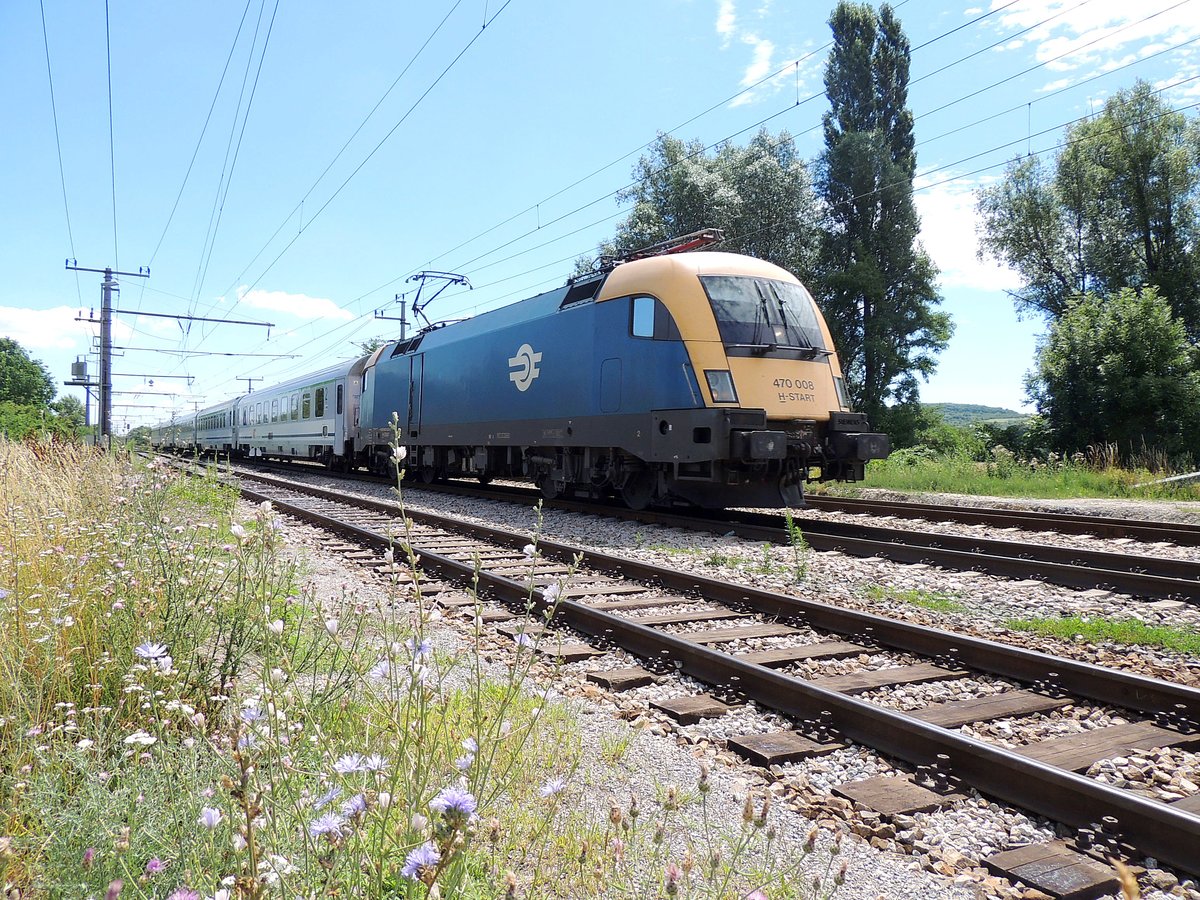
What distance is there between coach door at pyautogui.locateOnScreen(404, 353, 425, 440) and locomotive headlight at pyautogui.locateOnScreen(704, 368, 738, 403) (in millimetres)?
9169

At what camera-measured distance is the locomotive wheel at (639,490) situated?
11.0m

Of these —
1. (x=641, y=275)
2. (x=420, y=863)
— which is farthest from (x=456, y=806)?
(x=641, y=275)

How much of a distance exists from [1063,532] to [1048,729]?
7.16 metres

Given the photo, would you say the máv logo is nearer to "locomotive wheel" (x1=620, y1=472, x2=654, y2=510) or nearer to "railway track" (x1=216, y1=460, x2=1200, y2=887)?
"locomotive wheel" (x1=620, y1=472, x2=654, y2=510)

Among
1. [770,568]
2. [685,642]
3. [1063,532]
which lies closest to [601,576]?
[770,568]

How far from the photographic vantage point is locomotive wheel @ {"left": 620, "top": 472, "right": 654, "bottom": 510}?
11031mm

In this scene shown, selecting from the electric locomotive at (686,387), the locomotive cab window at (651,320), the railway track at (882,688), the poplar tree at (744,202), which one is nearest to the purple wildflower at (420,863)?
the railway track at (882,688)

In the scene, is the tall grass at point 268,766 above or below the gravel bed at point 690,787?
above

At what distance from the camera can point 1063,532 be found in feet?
31.7

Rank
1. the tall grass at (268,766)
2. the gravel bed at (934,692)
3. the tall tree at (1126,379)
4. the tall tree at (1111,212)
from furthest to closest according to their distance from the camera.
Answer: the tall tree at (1111,212) < the tall tree at (1126,379) < the gravel bed at (934,692) < the tall grass at (268,766)

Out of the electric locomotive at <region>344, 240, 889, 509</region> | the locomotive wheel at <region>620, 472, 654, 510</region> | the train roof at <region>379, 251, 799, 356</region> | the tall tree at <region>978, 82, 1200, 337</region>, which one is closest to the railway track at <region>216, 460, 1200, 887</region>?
the electric locomotive at <region>344, 240, 889, 509</region>

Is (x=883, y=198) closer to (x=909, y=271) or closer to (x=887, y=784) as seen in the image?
(x=909, y=271)

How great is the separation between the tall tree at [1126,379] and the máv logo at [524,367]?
51.6 feet

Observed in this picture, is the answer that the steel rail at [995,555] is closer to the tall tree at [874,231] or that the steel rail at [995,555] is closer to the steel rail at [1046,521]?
the steel rail at [1046,521]
